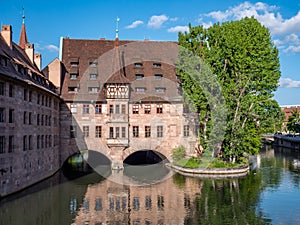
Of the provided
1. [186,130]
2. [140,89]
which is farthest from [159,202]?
[140,89]

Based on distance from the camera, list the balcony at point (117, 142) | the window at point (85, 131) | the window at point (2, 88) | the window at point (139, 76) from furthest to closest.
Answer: the window at point (139, 76)
the window at point (85, 131)
the balcony at point (117, 142)
the window at point (2, 88)

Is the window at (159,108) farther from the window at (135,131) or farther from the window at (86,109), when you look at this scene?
the window at (86,109)

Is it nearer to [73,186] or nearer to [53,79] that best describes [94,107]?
[53,79]

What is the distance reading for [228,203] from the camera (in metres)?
27.3

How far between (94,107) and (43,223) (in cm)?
2540

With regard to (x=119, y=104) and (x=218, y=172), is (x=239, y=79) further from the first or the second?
(x=119, y=104)

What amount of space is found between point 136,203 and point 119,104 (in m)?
20.0

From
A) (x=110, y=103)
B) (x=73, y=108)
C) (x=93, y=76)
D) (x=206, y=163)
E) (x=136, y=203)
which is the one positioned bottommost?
(x=136, y=203)

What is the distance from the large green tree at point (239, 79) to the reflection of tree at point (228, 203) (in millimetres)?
6366

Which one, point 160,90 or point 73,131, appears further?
point 160,90

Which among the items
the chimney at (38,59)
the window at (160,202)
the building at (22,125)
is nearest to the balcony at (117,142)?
the building at (22,125)

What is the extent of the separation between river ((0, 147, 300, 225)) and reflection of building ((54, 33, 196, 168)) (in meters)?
7.97

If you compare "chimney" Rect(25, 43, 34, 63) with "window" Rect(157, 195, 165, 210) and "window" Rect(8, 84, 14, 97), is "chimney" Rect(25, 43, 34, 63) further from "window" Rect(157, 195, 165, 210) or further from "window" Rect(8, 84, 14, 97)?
"window" Rect(157, 195, 165, 210)

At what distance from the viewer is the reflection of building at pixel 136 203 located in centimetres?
2322
